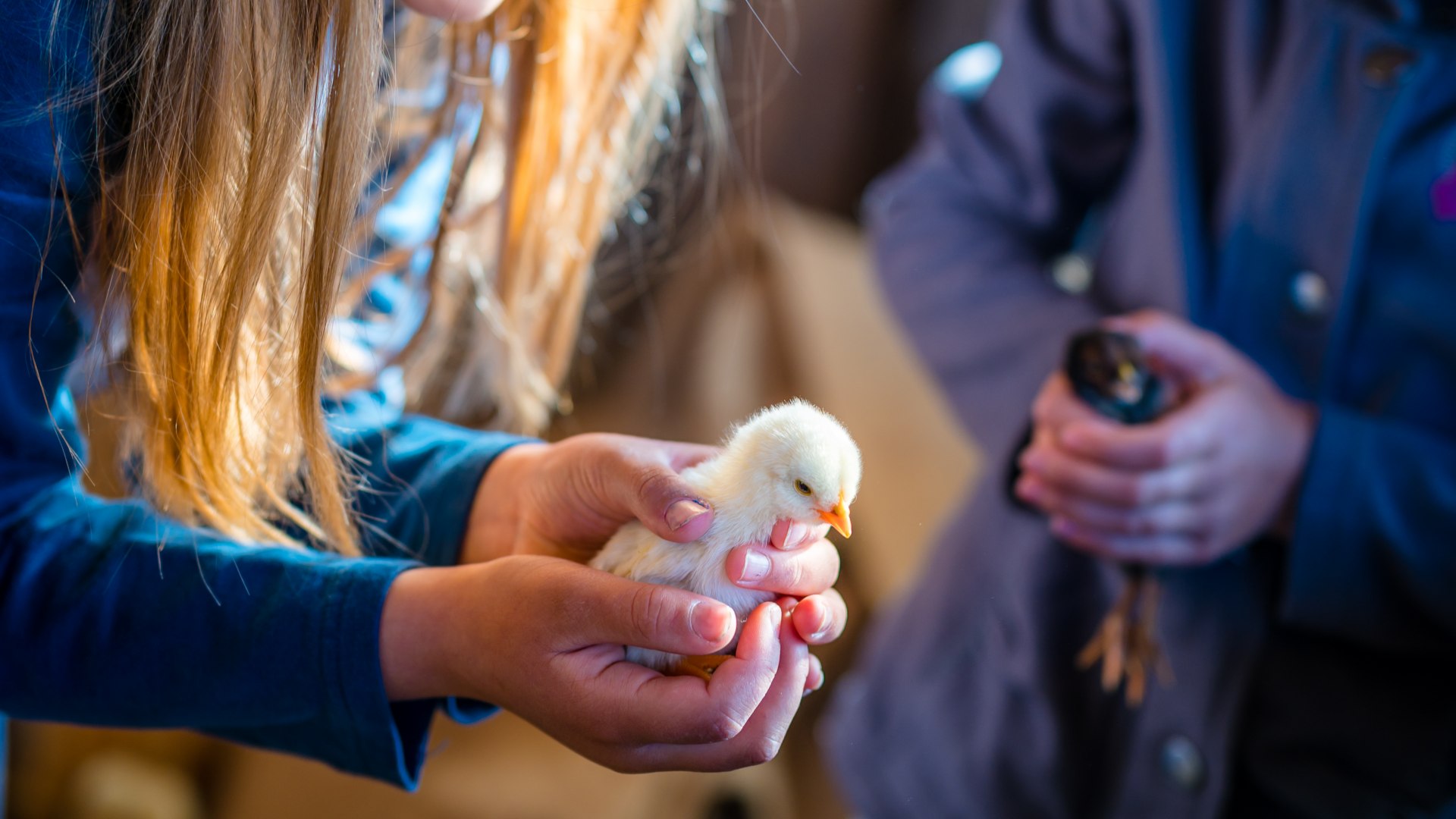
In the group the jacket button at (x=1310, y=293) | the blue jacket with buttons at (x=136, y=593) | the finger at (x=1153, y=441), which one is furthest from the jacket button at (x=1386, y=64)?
the blue jacket with buttons at (x=136, y=593)

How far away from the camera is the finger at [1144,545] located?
0.62 meters

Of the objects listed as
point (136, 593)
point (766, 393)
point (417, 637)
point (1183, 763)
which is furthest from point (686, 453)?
point (766, 393)

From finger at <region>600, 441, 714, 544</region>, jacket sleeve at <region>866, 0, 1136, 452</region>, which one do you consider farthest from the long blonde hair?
jacket sleeve at <region>866, 0, 1136, 452</region>

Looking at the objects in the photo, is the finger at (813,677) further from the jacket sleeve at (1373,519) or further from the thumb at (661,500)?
the jacket sleeve at (1373,519)

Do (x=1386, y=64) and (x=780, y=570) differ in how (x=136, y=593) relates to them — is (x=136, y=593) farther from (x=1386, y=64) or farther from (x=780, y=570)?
(x=1386, y=64)

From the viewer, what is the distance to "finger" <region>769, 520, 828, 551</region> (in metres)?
0.39

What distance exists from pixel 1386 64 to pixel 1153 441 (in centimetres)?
27

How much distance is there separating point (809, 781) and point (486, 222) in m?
0.78

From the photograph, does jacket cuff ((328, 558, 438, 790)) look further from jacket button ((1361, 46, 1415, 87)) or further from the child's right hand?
jacket button ((1361, 46, 1415, 87))

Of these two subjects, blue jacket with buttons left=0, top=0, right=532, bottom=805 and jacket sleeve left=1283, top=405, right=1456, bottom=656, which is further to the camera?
jacket sleeve left=1283, top=405, right=1456, bottom=656

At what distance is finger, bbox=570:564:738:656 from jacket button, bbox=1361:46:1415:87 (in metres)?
0.54

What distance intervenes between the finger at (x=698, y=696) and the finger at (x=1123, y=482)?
30 cm

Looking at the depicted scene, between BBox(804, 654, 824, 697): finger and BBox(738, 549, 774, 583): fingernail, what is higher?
BBox(738, 549, 774, 583): fingernail

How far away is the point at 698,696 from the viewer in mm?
367
